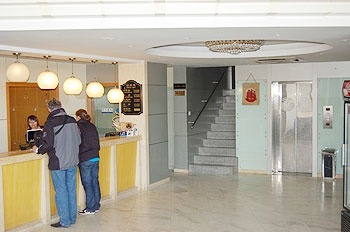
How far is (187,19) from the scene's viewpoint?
4.76m

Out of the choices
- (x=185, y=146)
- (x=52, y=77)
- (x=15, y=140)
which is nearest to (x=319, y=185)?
(x=185, y=146)

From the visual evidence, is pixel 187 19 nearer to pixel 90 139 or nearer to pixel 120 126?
pixel 90 139

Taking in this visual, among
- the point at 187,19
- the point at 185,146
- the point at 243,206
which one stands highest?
the point at 187,19

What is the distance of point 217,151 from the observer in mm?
11445

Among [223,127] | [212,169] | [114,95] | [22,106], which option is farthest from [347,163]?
[22,106]

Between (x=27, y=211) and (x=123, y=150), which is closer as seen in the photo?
(x=27, y=211)

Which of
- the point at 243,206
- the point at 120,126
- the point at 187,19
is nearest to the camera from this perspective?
the point at 187,19

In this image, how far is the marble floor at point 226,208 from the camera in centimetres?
650

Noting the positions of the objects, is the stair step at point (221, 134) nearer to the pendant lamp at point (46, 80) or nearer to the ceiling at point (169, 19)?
the pendant lamp at point (46, 80)

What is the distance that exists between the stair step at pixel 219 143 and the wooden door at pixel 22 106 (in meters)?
4.05

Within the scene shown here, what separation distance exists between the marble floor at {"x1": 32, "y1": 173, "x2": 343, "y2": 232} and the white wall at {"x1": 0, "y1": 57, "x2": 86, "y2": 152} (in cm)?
322

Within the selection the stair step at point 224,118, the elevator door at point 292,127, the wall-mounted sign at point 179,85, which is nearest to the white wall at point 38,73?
the wall-mounted sign at point 179,85

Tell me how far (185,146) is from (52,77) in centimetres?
489

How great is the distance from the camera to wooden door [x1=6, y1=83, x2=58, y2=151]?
34.2 feet
